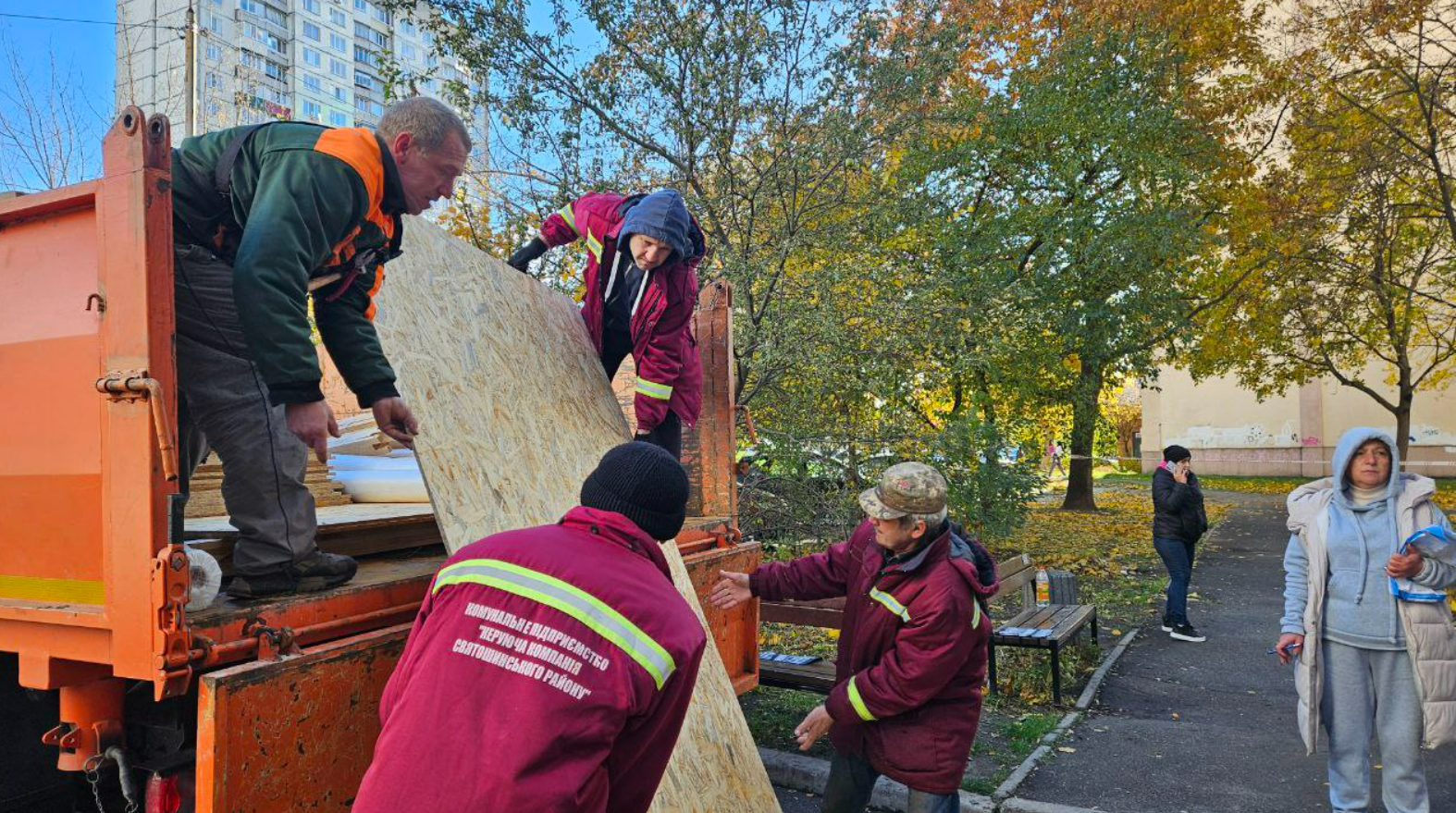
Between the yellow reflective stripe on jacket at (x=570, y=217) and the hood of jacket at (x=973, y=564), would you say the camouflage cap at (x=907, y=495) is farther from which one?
the yellow reflective stripe on jacket at (x=570, y=217)

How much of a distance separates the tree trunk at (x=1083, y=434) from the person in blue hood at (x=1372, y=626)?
10.4 meters

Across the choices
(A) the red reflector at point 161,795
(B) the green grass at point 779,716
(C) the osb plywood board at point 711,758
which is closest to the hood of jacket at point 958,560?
(C) the osb plywood board at point 711,758

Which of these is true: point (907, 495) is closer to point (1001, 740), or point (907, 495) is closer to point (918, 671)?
point (918, 671)

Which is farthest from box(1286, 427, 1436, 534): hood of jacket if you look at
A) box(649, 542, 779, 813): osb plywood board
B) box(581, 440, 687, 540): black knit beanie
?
box(581, 440, 687, 540): black knit beanie

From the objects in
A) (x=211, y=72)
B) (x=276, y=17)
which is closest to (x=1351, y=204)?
(x=211, y=72)

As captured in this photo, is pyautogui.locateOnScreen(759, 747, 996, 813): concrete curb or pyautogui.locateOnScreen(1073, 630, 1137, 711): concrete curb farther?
pyautogui.locateOnScreen(1073, 630, 1137, 711): concrete curb

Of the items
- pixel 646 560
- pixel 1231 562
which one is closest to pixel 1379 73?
pixel 1231 562

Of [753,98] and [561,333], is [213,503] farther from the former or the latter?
[753,98]

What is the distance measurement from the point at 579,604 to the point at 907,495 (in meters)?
1.69

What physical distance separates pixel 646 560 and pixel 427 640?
1.51ft

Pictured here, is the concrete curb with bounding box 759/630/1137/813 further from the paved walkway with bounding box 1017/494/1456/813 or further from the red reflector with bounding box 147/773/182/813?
the red reflector with bounding box 147/773/182/813

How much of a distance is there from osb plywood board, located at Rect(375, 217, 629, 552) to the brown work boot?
29cm

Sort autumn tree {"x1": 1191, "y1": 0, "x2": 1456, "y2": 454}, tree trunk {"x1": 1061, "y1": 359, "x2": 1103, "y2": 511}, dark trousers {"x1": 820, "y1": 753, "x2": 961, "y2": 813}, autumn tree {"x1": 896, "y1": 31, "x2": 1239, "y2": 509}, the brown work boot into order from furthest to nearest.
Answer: tree trunk {"x1": 1061, "y1": 359, "x2": 1103, "y2": 511}
autumn tree {"x1": 896, "y1": 31, "x2": 1239, "y2": 509}
autumn tree {"x1": 1191, "y1": 0, "x2": 1456, "y2": 454}
dark trousers {"x1": 820, "y1": 753, "x2": 961, "y2": 813}
the brown work boot

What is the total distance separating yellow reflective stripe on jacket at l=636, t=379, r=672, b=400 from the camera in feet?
12.8
